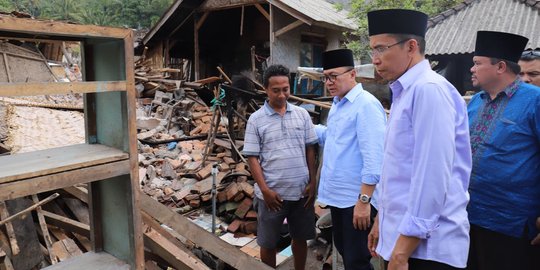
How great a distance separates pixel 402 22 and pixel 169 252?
2088mm

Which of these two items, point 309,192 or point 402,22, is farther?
point 309,192

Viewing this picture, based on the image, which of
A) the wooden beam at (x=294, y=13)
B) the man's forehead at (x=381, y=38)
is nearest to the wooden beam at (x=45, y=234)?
the man's forehead at (x=381, y=38)

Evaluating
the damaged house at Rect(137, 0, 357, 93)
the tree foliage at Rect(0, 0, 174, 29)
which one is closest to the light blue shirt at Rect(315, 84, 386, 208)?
the damaged house at Rect(137, 0, 357, 93)

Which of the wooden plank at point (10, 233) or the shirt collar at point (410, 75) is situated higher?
the shirt collar at point (410, 75)

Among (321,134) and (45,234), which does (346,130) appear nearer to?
(321,134)

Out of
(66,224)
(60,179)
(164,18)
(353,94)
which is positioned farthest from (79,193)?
(164,18)

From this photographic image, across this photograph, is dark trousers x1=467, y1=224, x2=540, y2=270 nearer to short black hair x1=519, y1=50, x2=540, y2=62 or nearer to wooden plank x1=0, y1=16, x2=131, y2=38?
short black hair x1=519, y1=50, x2=540, y2=62

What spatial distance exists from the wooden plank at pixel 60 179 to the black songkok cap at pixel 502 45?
229 cm

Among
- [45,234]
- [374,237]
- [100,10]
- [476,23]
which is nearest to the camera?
[374,237]

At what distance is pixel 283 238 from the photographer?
16.0 feet

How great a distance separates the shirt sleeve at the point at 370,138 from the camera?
2611 millimetres

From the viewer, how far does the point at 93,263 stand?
2.01 meters

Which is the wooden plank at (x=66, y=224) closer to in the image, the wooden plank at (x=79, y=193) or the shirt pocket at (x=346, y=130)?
the wooden plank at (x=79, y=193)

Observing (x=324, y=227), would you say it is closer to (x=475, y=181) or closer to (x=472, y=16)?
(x=475, y=181)
